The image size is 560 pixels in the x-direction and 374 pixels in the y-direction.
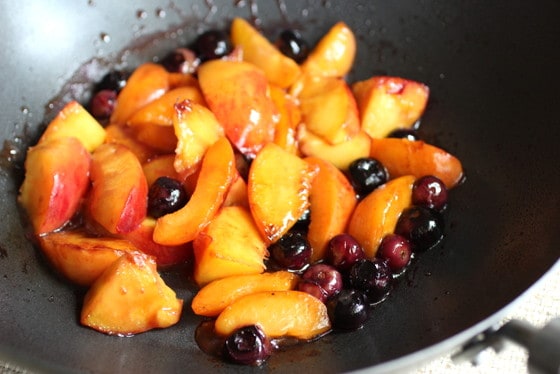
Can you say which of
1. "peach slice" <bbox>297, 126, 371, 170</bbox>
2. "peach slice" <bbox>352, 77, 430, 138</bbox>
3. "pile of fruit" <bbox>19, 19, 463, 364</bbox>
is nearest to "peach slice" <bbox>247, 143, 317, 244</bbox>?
"pile of fruit" <bbox>19, 19, 463, 364</bbox>

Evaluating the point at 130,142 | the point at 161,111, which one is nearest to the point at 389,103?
the point at 161,111

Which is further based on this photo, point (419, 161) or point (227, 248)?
point (419, 161)

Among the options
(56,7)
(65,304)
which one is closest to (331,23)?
(56,7)

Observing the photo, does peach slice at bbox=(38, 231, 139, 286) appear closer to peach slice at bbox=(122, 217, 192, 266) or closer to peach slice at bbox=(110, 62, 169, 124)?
peach slice at bbox=(122, 217, 192, 266)

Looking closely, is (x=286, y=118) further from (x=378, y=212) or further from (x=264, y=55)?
(x=378, y=212)

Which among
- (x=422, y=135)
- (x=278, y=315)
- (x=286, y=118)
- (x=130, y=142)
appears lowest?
(x=422, y=135)

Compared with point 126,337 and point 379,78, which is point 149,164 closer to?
point 126,337
